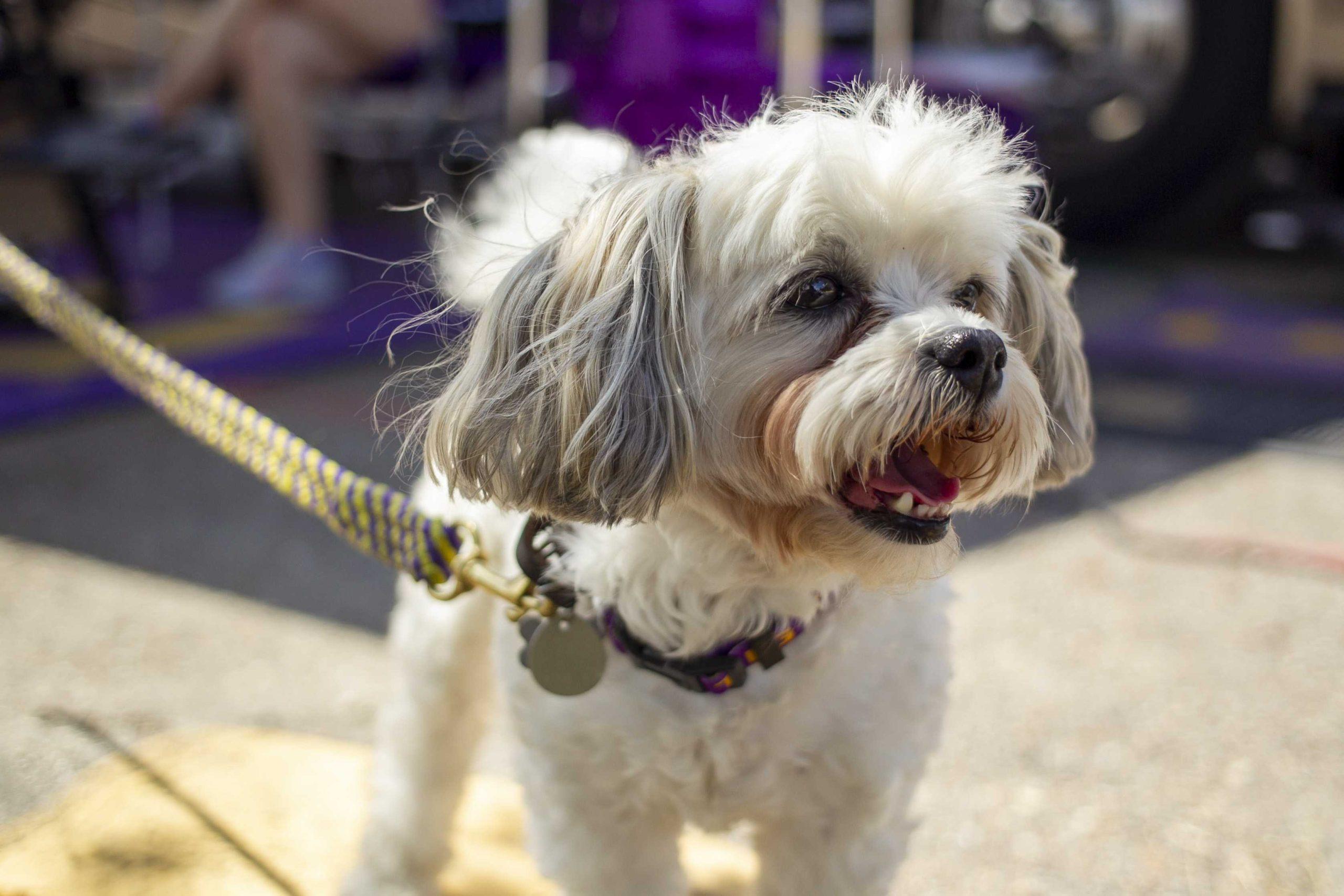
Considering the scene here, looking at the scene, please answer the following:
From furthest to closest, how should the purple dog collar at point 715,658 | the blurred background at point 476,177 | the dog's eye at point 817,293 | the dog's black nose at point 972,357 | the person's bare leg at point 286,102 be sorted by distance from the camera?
the person's bare leg at point 286,102
the blurred background at point 476,177
the purple dog collar at point 715,658
the dog's eye at point 817,293
the dog's black nose at point 972,357

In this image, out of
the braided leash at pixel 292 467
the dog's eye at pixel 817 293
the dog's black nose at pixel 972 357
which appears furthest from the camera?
the braided leash at pixel 292 467

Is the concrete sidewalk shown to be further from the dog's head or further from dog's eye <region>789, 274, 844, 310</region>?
dog's eye <region>789, 274, 844, 310</region>

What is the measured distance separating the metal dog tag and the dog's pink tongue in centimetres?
47

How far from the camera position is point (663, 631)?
171 cm

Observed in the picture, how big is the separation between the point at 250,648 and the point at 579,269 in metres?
1.94

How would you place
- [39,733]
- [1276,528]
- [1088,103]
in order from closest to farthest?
1. [39,733]
2. [1276,528]
3. [1088,103]

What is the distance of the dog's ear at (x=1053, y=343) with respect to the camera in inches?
75.1

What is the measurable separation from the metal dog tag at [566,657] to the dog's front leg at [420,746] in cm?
43

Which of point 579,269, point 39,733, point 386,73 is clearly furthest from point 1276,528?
point 386,73

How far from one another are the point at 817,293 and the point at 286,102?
5.10m

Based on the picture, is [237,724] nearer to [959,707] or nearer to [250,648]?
[250,648]

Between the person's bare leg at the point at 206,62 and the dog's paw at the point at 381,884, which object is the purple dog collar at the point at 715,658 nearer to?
the dog's paw at the point at 381,884

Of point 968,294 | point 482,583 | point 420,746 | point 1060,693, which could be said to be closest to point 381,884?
point 420,746

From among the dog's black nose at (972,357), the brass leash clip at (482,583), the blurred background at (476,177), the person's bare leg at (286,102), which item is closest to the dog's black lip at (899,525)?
the dog's black nose at (972,357)
